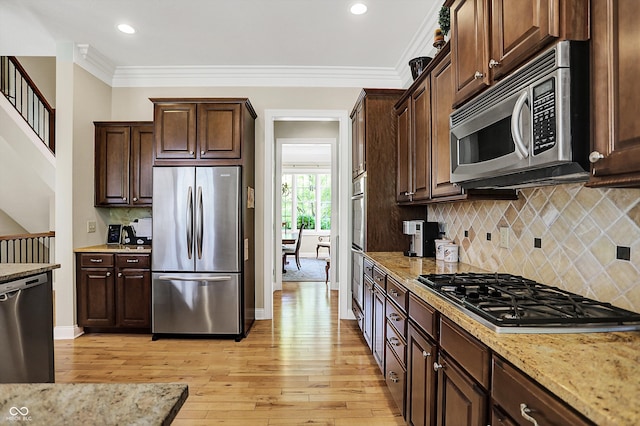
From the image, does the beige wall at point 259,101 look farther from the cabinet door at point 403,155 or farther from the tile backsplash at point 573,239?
the tile backsplash at point 573,239

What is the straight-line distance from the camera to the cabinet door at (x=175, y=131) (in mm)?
3561

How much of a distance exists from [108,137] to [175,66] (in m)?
1.13

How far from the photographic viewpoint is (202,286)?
3.51 m

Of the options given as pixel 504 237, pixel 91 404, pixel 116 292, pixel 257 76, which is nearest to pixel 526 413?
pixel 91 404

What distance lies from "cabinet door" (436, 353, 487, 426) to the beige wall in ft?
9.81

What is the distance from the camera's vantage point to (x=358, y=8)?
2.93m

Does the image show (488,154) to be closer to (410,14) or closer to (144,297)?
(410,14)

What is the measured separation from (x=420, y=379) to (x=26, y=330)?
91.9 inches

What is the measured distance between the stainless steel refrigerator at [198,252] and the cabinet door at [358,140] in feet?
4.19

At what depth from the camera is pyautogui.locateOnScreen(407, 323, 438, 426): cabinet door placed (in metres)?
1.58

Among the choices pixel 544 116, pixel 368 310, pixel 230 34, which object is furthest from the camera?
pixel 230 34

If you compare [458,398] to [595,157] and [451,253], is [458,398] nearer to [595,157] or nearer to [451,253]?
[595,157]

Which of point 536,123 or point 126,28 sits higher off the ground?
point 126,28

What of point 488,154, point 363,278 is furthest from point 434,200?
point 363,278
